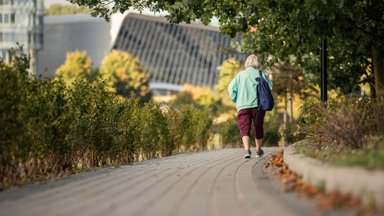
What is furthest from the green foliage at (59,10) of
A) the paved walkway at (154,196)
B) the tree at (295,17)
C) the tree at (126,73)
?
the paved walkway at (154,196)

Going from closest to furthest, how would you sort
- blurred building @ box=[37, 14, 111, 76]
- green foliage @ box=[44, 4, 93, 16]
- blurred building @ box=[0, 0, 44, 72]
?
blurred building @ box=[0, 0, 44, 72]
blurred building @ box=[37, 14, 111, 76]
green foliage @ box=[44, 4, 93, 16]

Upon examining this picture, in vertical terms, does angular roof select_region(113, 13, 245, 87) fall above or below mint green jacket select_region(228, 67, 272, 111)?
above

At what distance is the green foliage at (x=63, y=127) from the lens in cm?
989

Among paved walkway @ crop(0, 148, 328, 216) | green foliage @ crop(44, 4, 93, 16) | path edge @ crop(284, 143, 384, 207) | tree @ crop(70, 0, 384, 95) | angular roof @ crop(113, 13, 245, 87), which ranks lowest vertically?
paved walkway @ crop(0, 148, 328, 216)

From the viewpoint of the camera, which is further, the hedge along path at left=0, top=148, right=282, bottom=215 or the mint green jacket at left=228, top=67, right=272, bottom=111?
the mint green jacket at left=228, top=67, right=272, bottom=111

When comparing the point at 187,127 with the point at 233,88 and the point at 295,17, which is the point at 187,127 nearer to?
the point at 233,88

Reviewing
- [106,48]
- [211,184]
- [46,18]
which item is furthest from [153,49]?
[211,184]

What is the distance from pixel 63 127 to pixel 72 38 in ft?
443

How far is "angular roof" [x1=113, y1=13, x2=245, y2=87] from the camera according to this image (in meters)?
121

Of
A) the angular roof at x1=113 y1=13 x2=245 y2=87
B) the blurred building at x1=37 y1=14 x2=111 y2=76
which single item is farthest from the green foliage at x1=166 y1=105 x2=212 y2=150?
the blurred building at x1=37 y1=14 x2=111 y2=76

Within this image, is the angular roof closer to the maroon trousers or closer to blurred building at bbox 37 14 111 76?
blurred building at bbox 37 14 111 76

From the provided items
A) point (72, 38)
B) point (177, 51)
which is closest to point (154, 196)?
point (177, 51)

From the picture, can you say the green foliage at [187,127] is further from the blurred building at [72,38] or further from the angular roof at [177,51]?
the blurred building at [72,38]

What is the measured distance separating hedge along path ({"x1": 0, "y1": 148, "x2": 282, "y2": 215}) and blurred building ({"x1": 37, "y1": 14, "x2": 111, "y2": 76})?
428 ft
